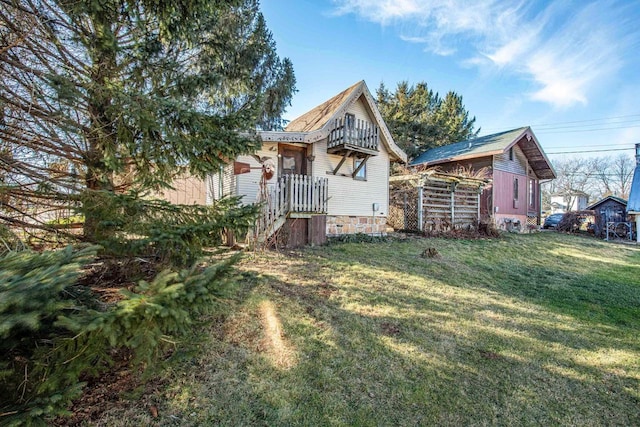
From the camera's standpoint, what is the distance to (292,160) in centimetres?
973

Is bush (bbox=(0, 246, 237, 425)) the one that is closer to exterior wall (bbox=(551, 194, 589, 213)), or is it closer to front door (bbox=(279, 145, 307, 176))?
front door (bbox=(279, 145, 307, 176))

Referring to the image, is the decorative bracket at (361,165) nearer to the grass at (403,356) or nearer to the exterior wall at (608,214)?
the grass at (403,356)

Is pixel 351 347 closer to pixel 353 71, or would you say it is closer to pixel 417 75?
pixel 353 71

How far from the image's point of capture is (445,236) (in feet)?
37.0

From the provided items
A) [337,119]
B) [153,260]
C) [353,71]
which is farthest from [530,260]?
[353,71]

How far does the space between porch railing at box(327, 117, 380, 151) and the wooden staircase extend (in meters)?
1.87

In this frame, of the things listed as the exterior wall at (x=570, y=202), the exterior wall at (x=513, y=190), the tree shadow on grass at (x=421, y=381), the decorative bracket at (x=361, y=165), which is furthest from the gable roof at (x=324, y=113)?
the exterior wall at (x=570, y=202)

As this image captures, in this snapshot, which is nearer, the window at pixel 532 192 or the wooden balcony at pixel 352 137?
the wooden balcony at pixel 352 137

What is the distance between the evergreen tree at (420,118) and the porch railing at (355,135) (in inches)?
520

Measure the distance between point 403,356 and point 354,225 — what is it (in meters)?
7.66

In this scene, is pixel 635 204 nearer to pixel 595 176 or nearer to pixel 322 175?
pixel 322 175

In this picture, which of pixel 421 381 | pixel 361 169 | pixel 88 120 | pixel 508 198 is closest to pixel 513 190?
pixel 508 198

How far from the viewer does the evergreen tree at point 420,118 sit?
23.4 metres

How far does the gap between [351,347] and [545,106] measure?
100ft
